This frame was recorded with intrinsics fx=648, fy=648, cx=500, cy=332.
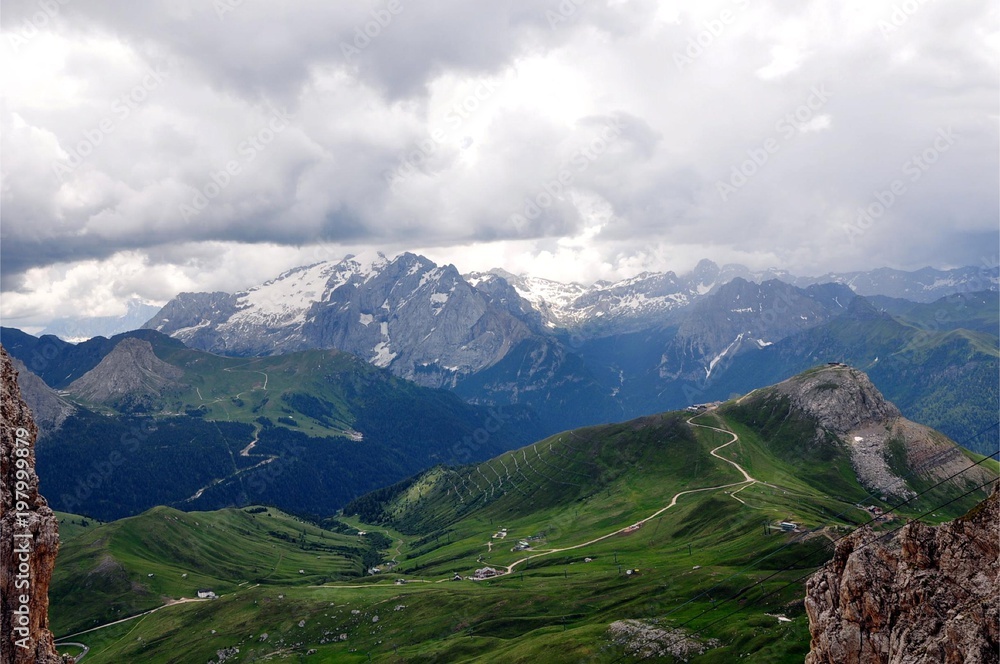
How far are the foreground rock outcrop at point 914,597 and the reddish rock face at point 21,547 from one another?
218 feet

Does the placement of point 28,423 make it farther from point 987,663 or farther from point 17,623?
point 987,663

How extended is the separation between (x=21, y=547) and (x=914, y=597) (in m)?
71.4

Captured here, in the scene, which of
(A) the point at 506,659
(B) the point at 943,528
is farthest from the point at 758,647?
(B) the point at 943,528

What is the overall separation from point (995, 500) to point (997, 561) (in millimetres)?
3889

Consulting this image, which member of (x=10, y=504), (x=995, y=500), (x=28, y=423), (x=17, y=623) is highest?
(x=28, y=423)

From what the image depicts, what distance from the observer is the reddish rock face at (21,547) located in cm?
5469

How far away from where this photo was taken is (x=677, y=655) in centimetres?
14388

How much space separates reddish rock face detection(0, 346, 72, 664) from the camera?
54.7 meters
